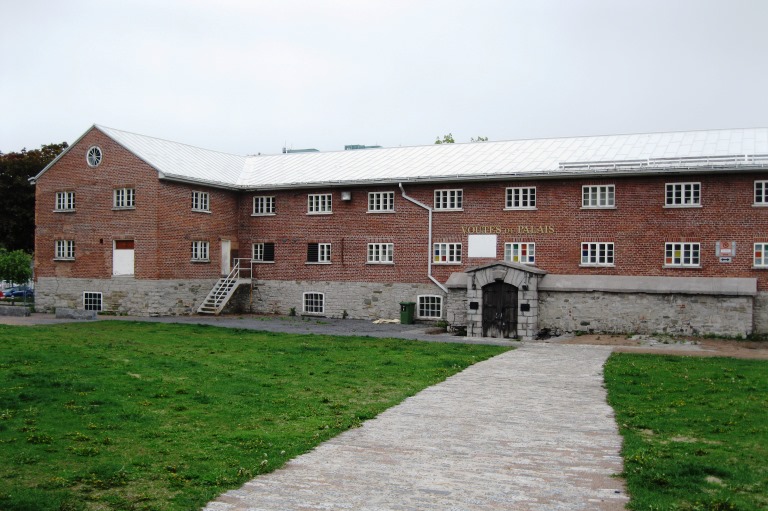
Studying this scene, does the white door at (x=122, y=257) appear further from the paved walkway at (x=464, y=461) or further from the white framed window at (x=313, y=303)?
the paved walkway at (x=464, y=461)

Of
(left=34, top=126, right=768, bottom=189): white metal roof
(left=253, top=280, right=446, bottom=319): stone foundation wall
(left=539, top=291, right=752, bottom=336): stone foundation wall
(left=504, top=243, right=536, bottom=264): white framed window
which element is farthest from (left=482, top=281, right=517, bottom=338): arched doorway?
(left=34, top=126, right=768, bottom=189): white metal roof

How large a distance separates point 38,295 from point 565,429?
32.1 m

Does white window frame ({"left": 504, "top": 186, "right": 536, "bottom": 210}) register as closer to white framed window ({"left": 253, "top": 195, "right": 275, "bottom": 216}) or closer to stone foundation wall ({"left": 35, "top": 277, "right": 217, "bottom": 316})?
white framed window ({"left": 253, "top": 195, "right": 275, "bottom": 216})

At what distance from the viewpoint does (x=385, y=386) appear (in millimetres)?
15633

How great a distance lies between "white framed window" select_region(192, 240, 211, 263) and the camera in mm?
35875

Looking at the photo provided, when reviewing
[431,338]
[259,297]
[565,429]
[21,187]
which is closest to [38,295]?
[259,297]

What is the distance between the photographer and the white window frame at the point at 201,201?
35884 millimetres

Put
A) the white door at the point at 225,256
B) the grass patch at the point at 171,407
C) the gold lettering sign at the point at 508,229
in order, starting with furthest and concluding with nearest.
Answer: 1. the white door at the point at 225,256
2. the gold lettering sign at the point at 508,229
3. the grass patch at the point at 171,407

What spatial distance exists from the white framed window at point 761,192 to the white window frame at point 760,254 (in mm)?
1524

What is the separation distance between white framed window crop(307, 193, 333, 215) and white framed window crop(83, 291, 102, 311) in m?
10.7

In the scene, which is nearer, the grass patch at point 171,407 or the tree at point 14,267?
the grass patch at point 171,407

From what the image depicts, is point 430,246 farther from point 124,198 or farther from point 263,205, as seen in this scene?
point 124,198

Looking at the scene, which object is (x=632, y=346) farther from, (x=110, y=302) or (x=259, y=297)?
(x=110, y=302)

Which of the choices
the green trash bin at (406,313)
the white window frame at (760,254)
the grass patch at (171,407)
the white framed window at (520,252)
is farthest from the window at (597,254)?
the grass patch at (171,407)
